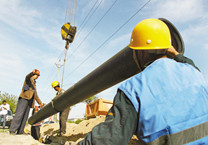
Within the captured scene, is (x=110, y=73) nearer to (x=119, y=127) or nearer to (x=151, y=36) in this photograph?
(x=151, y=36)

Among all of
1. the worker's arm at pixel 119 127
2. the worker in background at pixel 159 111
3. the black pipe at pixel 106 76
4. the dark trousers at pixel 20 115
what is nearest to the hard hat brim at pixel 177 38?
the black pipe at pixel 106 76

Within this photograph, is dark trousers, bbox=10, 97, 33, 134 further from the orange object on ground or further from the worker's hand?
the worker's hand

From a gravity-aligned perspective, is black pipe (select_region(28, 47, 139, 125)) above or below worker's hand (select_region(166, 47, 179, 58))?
above

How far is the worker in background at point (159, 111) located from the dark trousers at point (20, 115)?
568 centimetres

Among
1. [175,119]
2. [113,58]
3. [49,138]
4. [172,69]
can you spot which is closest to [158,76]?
[172,69]

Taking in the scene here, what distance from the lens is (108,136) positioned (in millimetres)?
938

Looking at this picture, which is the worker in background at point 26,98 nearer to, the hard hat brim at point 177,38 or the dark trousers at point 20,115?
the dark trousers at point 20,115

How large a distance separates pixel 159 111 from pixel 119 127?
219mm

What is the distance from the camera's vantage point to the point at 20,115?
6004 millimetres

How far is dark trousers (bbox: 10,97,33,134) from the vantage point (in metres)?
5.83

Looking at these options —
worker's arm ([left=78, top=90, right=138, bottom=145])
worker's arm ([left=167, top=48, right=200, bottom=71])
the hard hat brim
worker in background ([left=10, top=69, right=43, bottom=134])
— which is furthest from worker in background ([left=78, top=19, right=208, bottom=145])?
worker in background ([left=10, top=69, right=43, bottom=134])

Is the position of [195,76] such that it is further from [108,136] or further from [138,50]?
[108,136]

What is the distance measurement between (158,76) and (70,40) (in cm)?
876

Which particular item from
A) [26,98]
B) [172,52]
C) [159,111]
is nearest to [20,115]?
[26,98]
